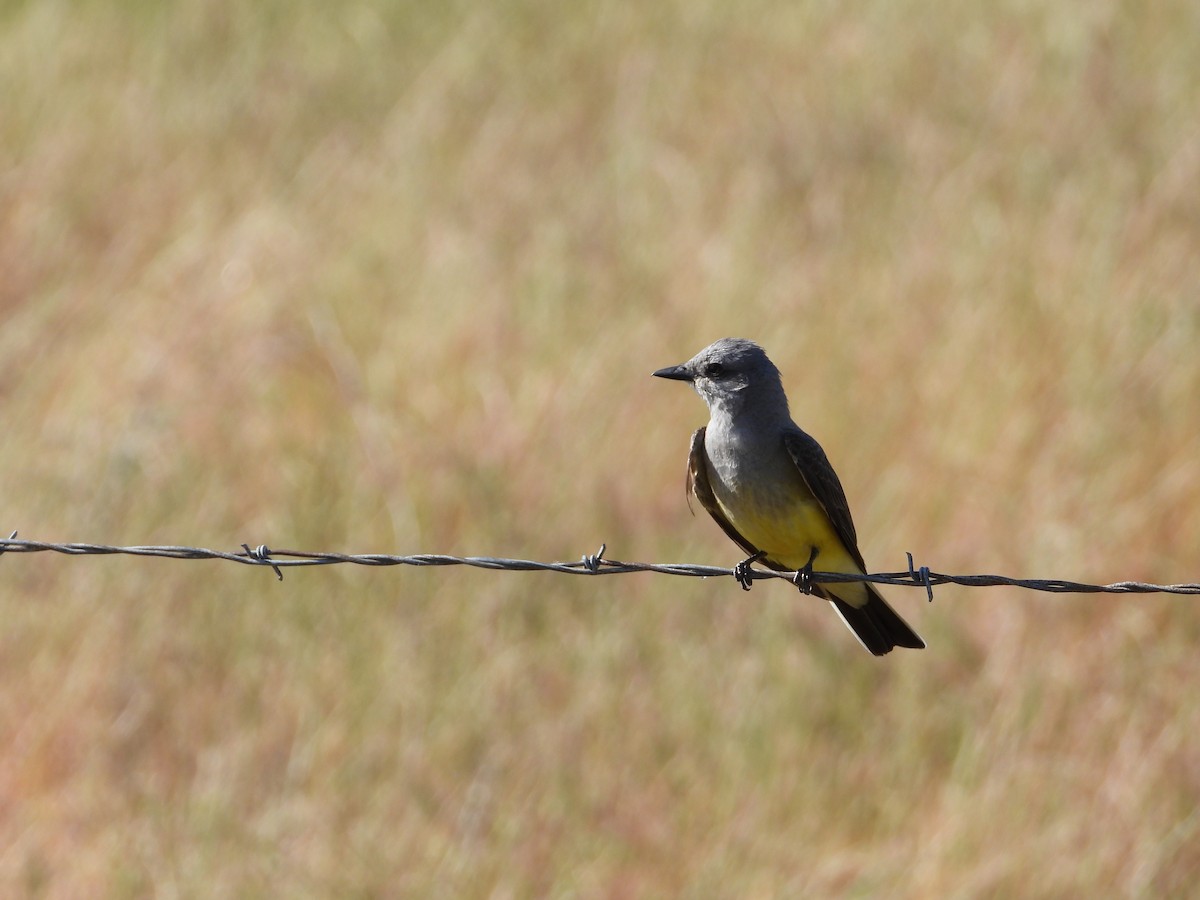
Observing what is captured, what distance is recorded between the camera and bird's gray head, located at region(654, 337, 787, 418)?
4.94m

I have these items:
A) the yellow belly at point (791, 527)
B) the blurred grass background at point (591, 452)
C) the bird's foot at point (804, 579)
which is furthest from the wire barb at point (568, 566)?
the blurred grass background at point (591, 452)

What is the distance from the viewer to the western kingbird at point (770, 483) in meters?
4.83

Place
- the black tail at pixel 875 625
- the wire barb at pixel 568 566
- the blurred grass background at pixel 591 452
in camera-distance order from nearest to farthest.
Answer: the wire barb at pixel 568 566 → the black tail at pixel 875 625 → the blurred grass background at pixel 591 452

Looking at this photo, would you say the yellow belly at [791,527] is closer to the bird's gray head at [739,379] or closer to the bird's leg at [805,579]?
the bird's leg at [805,579]

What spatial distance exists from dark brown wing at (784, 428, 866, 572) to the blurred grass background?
104cm

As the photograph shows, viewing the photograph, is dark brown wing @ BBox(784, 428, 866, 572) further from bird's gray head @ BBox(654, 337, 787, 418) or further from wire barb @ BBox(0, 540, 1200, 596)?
wire barb @ BBox(0, 540, 1200, 596)

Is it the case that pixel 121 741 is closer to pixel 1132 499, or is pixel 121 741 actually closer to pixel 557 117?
pixel 1132 499

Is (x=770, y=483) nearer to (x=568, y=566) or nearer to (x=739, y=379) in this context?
(x=739, y=379)

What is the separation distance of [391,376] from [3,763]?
2.71 m

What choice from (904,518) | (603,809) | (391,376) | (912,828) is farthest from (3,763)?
(904,518)

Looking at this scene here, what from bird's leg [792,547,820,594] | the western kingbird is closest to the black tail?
the western kingbird

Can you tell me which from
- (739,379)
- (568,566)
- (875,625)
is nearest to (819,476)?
(739,379)

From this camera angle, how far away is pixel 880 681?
18.9ft

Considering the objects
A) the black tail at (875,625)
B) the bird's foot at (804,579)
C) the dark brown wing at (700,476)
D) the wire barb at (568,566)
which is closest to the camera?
the wire barb at (568,566)
